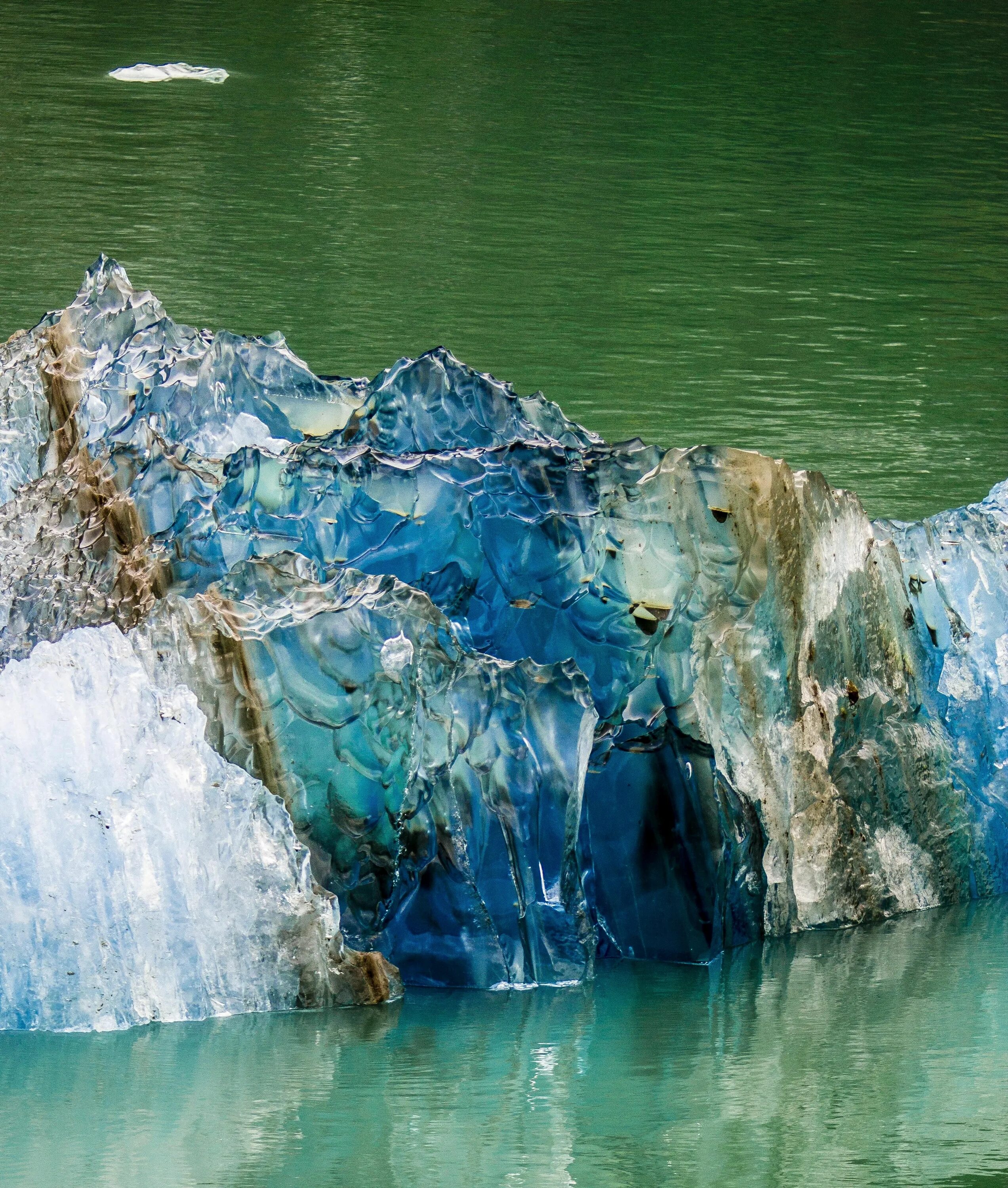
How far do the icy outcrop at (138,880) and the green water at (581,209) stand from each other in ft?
11.5

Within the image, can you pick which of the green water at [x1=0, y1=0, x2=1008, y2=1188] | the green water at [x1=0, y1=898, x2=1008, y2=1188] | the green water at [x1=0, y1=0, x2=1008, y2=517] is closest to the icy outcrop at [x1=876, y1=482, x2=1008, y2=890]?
the green water at [x1=0, y1=0, x2=1008, y2=1188]

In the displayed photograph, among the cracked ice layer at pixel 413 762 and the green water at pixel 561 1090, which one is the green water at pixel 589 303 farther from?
the cracked ice layer at pixel 413 762

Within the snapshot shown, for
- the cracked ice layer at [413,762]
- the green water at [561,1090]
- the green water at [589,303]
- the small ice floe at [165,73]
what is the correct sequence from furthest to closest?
the small ice floe at [165,73]
the cracked ice layer at [413,762]
the green water at [589,303]
the green water at [561,1090]

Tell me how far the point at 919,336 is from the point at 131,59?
30.8 feet

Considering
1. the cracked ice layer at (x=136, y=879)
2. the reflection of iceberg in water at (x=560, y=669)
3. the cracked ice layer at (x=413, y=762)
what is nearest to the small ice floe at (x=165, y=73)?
the reflection of iceberg in water at (x=560, y=669)

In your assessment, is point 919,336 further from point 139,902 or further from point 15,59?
point 15,59

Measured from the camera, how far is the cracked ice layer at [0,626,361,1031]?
272 centimetres

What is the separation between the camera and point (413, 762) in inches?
118

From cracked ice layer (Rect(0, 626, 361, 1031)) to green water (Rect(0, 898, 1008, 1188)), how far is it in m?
0.05

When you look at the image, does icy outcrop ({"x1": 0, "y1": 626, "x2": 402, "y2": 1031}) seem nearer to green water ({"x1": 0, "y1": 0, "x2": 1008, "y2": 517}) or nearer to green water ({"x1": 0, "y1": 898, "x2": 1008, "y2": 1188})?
green water ({"x1": 0, "y1": 898, "x2": 1008, "y2": 1188})

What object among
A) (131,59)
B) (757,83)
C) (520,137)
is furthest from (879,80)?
(131,59)

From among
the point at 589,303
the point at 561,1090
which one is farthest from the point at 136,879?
the point at 589,303

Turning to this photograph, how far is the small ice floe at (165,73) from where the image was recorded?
50.2ft

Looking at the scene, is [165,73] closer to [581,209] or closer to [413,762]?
[581,209]
